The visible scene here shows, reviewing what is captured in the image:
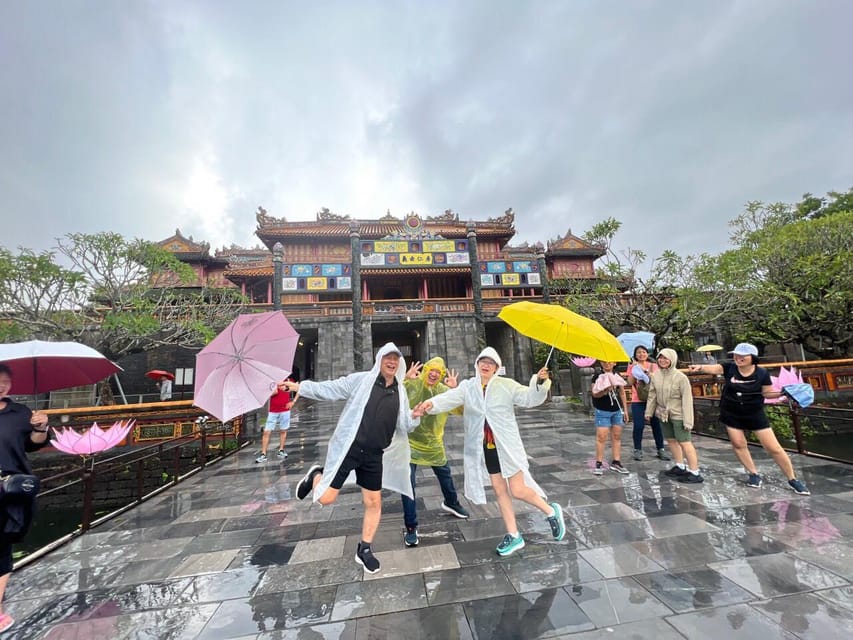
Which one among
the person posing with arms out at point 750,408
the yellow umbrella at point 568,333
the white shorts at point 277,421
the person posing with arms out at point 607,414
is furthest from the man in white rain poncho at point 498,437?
the white shorts at point 277,421

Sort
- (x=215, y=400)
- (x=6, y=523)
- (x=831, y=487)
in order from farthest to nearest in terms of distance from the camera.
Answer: (x=831, y=487) < (x=215, y=400) < (x=6, y=523)

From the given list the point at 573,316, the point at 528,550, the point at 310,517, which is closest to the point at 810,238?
the point at 573,316

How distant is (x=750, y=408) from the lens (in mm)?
4254

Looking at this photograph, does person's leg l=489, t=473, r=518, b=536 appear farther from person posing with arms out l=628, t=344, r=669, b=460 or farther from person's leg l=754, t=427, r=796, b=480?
person posing with arms out l=628, t=344, r=669, b=460

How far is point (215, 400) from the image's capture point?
3.08 meters

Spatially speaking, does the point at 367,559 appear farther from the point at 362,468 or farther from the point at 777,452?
the point at 777,452

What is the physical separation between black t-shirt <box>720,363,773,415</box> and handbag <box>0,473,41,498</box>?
6550 mm

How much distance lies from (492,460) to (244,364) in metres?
2.37

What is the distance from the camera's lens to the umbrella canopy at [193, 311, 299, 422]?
3111 millimetres

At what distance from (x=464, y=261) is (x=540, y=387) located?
15.4 m

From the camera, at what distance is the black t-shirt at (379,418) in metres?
2.98

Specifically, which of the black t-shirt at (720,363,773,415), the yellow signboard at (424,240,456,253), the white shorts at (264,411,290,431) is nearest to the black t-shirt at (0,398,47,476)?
the white shorts at (264,411,290,431)

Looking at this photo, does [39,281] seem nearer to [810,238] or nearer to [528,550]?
[528,550]

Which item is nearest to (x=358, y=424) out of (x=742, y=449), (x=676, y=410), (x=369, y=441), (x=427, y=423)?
(x=369, y=441)
